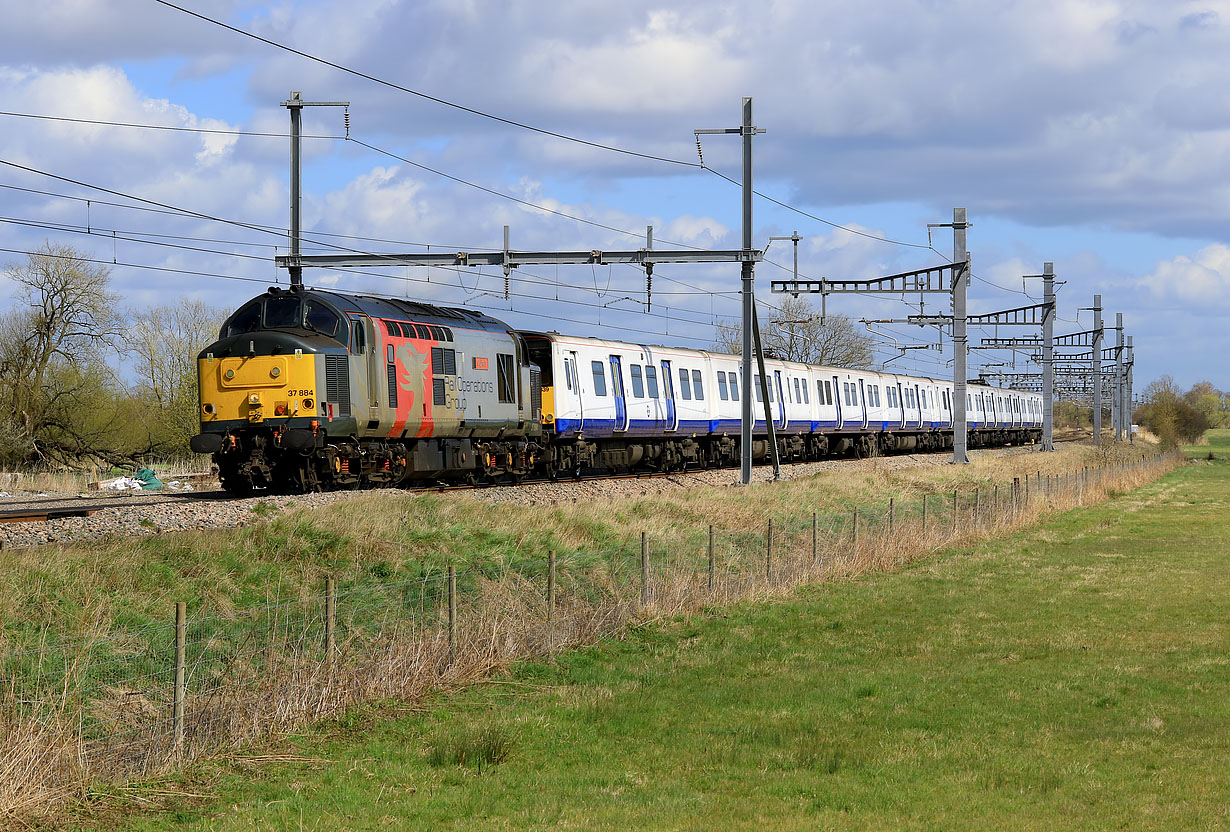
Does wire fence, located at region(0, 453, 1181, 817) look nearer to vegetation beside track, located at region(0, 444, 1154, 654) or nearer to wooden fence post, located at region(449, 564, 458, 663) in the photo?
wooden fence post, located at region(449, 564, 458, 663)

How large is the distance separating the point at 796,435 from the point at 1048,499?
14559mm

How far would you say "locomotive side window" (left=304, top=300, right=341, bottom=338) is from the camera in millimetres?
23578

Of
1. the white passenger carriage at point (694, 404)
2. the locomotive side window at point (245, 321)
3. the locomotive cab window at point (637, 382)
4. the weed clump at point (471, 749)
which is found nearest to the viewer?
the weed clump at point (471, 749)

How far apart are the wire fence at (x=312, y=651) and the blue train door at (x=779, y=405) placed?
2433cm

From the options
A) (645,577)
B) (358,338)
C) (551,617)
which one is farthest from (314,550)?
(358,338)

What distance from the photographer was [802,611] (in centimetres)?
1686

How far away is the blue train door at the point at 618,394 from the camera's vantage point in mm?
35688

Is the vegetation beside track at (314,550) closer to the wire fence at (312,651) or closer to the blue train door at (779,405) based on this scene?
the wire fence at (312,651)

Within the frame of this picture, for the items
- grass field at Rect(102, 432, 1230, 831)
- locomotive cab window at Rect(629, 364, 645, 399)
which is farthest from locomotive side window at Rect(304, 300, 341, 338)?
locomotive cab window at Rect(629, 364, 645, 399)

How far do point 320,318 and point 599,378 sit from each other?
1256cm

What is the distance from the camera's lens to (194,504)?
773 inches

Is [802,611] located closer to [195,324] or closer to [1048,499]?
[1048,499]

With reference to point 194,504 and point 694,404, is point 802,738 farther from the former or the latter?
point 694,404

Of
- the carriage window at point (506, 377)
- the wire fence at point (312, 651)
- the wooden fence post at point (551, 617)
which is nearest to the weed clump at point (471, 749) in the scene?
the wire fence at point (312, 651)
